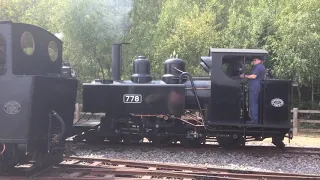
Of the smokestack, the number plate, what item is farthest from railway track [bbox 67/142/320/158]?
the smokestack

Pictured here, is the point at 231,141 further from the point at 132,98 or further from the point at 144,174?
the point at 144,174

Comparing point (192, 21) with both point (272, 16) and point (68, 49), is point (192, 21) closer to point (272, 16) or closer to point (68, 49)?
point (272, 16)

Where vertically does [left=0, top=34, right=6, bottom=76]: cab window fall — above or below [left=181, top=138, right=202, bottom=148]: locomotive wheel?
above

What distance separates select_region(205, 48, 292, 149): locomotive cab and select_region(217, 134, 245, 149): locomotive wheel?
21 cm

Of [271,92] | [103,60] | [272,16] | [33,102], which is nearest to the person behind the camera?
[33,102]

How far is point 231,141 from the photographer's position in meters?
9.88

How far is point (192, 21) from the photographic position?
66.1 feet

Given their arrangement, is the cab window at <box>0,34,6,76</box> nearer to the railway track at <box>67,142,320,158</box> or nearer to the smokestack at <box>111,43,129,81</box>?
the railway track at <box>67,142,320,158</box>

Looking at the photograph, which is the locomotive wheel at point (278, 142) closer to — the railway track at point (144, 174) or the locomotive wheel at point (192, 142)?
the locomotive wheel at point (192, 142)

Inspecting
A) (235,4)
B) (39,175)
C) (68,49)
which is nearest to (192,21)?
(68,49)

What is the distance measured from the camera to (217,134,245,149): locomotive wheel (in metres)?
9.81

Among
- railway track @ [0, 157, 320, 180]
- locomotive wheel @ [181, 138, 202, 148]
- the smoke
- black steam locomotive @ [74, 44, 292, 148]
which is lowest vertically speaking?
locomotive wheel @ [181, 138, 202, 148]

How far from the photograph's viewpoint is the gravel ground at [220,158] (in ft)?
26.5

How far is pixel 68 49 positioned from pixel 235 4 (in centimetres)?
1559
